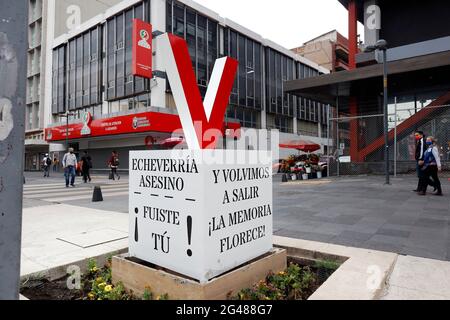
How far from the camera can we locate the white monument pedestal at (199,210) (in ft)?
8.42

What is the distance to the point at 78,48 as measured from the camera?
3544 centimetres

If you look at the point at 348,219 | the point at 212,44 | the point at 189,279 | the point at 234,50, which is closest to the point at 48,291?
the point at 189,279

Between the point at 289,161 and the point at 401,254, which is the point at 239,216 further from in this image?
the point at 289,161

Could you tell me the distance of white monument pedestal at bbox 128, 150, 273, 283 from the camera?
257cm

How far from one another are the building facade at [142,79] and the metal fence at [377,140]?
45.3 feet

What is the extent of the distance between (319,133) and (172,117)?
31.8 m

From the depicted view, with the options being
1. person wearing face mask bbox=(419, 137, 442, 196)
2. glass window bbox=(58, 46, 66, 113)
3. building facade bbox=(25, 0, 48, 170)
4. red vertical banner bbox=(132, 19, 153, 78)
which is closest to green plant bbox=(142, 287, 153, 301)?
person wearing face mask bbox=(419, 137, 442, 196)

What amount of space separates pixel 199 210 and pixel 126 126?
25.8 metres

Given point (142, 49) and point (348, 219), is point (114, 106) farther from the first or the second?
point (348, 219)

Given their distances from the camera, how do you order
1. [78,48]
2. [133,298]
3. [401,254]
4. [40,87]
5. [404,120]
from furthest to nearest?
[40,87] < [78,48] < [404,120] < [401,254] < [133,298]

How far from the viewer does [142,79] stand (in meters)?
27.2

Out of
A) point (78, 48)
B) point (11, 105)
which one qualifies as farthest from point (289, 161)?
point (78, 48)

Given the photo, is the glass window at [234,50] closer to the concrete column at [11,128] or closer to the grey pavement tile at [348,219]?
the grey pavement tile at [348,219]

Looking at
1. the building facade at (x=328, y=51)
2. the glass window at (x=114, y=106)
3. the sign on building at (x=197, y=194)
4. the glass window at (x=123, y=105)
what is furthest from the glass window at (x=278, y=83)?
the sign on building at (x=197, y=194)
